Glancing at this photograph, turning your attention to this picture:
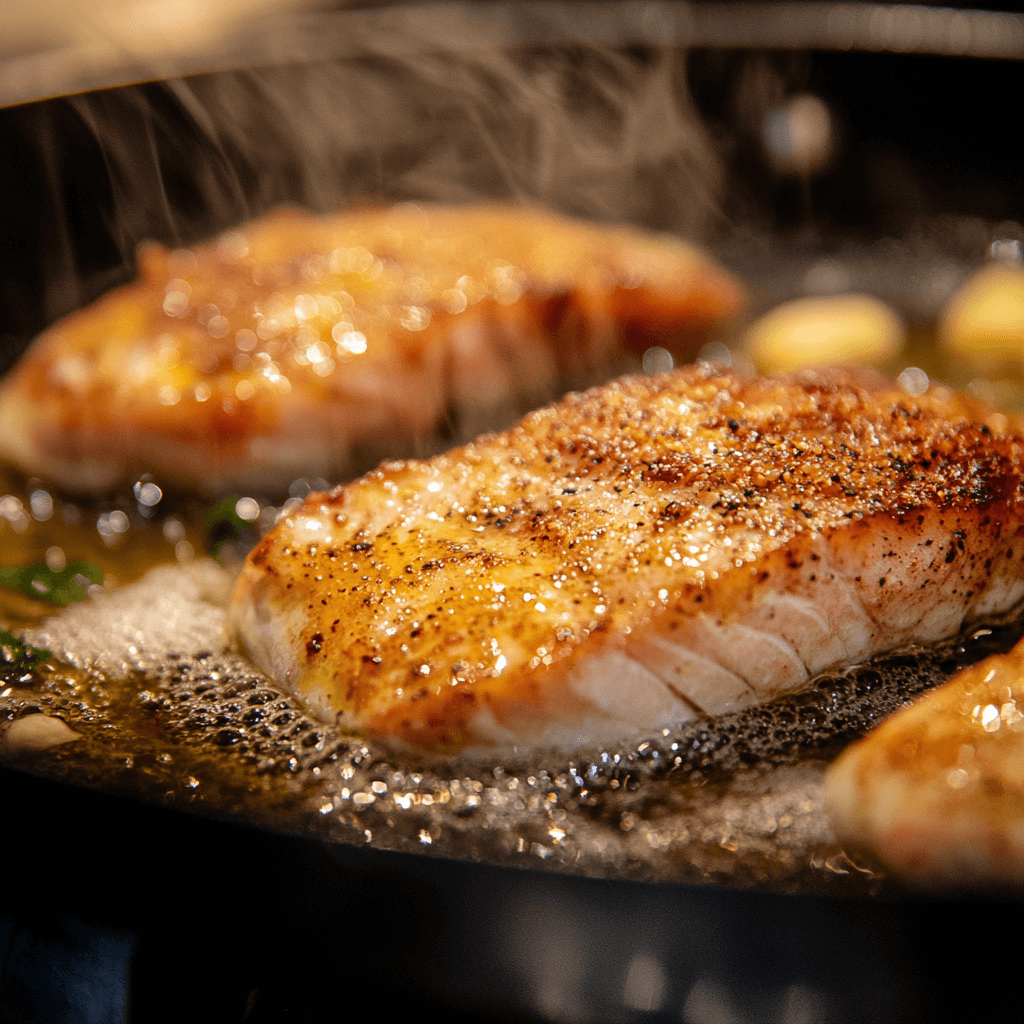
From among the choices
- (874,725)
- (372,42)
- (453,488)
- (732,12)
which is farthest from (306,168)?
(874,725)

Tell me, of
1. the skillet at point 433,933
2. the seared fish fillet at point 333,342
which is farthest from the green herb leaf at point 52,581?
the skillet at point 433,933

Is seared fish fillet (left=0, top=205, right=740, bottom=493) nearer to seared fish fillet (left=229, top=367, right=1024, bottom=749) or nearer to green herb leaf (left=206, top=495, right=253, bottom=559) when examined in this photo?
green herb leaf (left=206, top=495, right=253, bottom=559)

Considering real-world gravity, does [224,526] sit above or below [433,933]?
above

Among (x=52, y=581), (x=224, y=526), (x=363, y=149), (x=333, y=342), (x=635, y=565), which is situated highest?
(x=363, y=149)

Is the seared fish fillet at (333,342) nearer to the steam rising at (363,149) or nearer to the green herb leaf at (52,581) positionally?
the steam rising at (363,149)

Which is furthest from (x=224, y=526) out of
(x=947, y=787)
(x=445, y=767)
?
(x=947, y=787)

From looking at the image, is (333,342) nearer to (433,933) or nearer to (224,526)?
(224,526)

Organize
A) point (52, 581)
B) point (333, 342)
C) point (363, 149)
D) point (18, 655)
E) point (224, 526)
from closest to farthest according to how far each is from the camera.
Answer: point (18, 655)
point (52, 581)
point (224, 526)
point (333, 342)
point (363, 149)
